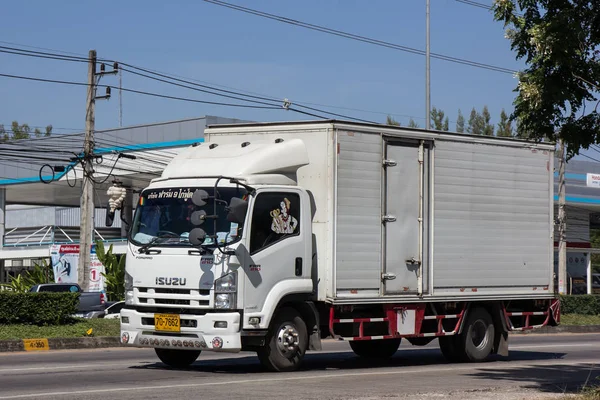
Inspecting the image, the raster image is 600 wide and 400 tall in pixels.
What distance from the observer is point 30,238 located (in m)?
60.9

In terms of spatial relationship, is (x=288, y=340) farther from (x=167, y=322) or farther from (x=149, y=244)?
(x=149, y=244)

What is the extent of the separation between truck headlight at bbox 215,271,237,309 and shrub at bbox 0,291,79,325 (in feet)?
30.5

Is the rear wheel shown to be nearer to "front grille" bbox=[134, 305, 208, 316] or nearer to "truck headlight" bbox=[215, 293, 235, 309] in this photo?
"truck headlight" bbox=[215, 293, 235, 309]

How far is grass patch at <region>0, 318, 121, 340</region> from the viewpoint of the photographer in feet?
68.7

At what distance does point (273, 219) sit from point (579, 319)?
23.8 m

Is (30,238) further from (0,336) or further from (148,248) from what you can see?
(148,248)

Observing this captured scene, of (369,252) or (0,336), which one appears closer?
(369,252)

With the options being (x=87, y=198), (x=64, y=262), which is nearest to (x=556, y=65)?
(x=87, y=198)

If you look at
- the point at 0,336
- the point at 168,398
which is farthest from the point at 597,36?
the point at 0,336

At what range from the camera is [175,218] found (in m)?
14.7

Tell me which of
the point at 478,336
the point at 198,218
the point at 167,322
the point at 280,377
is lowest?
the point at 280,377

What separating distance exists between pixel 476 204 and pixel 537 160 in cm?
196

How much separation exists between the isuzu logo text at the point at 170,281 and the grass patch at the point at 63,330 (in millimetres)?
7162

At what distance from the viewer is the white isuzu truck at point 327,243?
47.0ft
